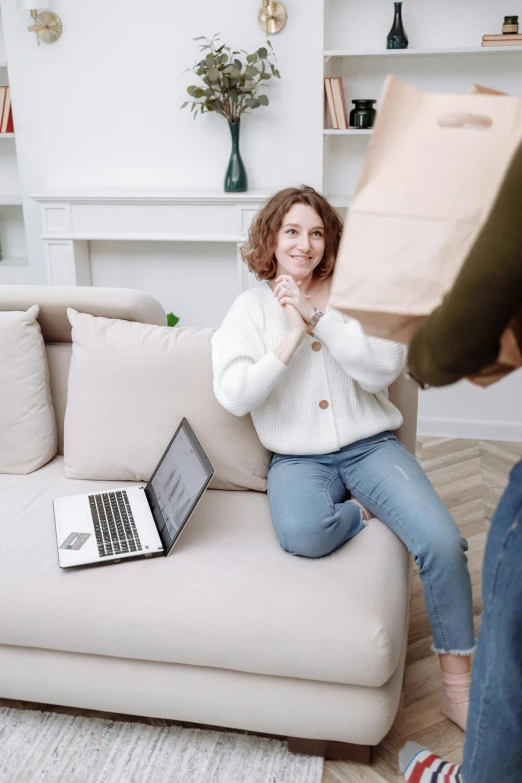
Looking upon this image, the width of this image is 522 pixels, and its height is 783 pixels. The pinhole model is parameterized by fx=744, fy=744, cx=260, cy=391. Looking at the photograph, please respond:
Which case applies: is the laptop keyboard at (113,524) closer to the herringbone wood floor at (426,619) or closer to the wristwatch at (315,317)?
the herringbone wood floor at (426,619)

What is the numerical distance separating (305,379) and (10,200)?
2.71 metres

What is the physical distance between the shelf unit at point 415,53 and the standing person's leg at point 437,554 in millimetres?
1985

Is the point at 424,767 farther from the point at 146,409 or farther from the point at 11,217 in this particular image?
the point at 11,217

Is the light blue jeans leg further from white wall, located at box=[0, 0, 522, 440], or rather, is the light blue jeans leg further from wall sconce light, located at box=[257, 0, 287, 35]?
wall sconce light, located at box=[257, 0, 287, 35]

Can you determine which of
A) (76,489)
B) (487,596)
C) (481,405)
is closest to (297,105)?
(481,405)

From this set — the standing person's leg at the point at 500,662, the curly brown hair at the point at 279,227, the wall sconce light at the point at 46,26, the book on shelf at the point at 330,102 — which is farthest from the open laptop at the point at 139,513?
the wall sconce light at the point at 46,26

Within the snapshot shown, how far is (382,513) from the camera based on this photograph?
1.60 meters

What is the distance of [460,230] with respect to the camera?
2.54 ft

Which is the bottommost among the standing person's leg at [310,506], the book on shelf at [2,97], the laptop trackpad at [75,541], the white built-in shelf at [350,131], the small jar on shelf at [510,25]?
the laptop trackpad at [75,541]

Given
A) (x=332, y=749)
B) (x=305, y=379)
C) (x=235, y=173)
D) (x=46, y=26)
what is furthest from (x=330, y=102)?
(x=332, y=749)

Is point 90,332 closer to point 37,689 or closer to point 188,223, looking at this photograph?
point 37,689

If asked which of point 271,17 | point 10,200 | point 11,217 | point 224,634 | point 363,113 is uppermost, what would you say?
point 271,17

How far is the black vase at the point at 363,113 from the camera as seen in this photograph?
3207 mm

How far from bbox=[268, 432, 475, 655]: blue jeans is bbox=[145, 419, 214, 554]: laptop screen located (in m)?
0.20
